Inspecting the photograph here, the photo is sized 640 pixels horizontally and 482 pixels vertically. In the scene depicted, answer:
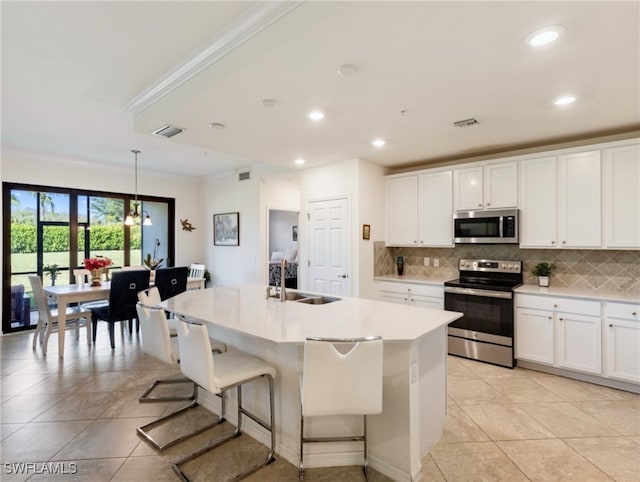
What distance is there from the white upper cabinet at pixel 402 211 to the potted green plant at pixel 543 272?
1.47 meters

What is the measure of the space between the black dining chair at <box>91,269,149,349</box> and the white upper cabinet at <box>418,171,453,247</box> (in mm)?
3903

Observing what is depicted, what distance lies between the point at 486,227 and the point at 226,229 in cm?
475

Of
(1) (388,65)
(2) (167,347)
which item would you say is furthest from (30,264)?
(1) (388,65)

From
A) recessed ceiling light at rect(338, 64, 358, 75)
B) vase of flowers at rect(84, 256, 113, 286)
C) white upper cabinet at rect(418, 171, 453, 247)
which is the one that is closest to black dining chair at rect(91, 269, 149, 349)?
vase of flowers at rect(84, 256, 113, 286)

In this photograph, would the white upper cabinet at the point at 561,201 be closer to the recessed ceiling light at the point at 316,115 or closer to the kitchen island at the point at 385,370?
the kitchen island at the point at 385,370

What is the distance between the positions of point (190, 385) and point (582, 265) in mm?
4434

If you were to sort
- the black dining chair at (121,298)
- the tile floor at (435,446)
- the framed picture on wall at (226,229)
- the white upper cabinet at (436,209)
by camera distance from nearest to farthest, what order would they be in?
1. the tile floor at (435,446)
2. the black dining chair at (121,298)
3. the white upper cabinet at (436,209)
4. the framed picture on wall at (226,229)

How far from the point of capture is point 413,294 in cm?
441

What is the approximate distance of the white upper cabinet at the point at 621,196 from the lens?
323 centimetres

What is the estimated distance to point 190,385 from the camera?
327 centimetres

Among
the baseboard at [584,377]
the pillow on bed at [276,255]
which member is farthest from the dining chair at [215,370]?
the pillow on bed at [276,255]

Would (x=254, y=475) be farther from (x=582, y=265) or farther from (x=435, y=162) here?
(x=435, y=162)

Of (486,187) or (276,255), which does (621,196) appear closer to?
(486,187)

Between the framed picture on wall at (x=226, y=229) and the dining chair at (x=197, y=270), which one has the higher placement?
the framed picture on wall at (x=226, y=229)
